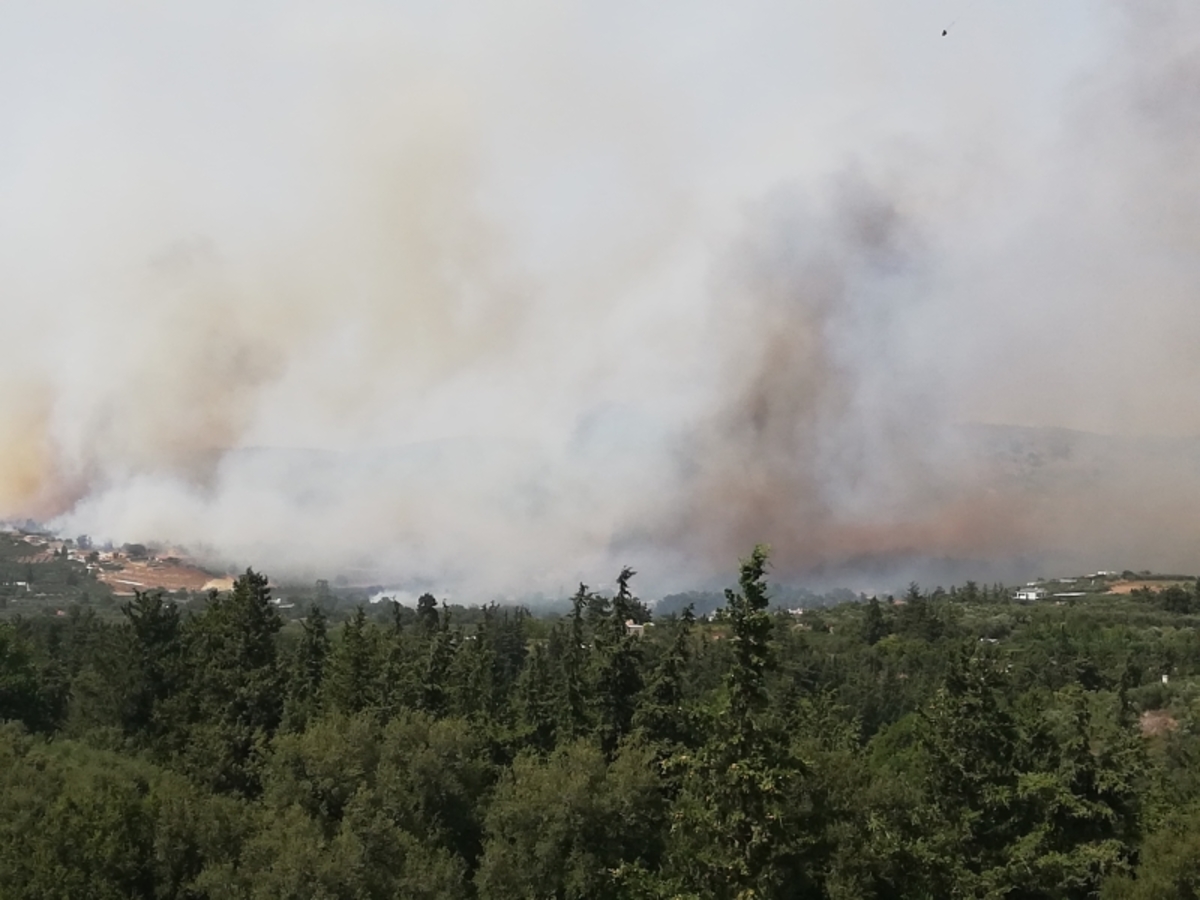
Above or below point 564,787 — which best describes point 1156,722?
below

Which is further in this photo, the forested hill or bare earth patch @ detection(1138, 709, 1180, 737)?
bare earth patch @ detection(1138, 709, 1180, 737)

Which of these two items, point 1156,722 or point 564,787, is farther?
point 1156,722

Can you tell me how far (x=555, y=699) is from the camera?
4684 centimetres

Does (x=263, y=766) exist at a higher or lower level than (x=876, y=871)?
higher

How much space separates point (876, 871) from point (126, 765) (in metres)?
35.0

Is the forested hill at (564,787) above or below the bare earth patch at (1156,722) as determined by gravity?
above

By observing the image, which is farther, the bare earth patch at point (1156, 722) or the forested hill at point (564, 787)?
the bare earth patch at point (1156, 722)

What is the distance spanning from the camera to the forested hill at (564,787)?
85.0ft

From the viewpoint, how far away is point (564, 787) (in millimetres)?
33562

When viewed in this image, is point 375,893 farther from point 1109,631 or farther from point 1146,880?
point 1109,631

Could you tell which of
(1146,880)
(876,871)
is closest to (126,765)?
(876,871)

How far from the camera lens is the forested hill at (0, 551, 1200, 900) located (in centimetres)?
2592

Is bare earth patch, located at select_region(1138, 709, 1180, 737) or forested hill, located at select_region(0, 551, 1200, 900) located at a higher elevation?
forested hill, located at select_region(0, 551, 1200, 900)

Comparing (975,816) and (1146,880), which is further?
(975,816)
